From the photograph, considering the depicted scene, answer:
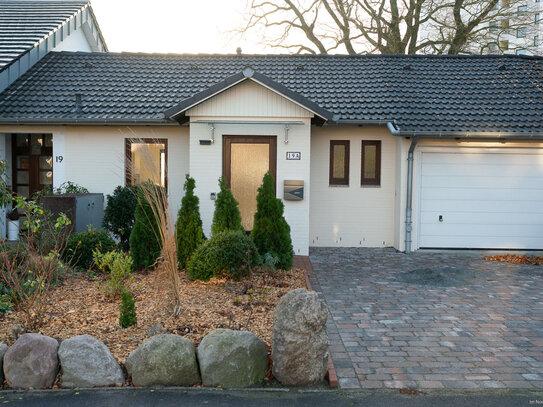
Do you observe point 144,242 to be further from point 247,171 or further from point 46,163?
point 46,163

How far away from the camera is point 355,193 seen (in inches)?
490

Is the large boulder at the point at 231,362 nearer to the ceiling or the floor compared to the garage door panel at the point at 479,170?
nearer to the floor

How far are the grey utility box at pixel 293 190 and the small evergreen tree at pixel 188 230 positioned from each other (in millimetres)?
2593

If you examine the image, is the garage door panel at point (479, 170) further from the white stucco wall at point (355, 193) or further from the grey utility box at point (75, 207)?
the grey utility box at point (75, 207)

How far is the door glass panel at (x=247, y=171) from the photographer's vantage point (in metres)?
11.1

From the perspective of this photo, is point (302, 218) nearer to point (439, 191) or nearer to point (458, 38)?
point (439, 191)

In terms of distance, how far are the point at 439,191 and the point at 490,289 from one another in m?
A: 4.17

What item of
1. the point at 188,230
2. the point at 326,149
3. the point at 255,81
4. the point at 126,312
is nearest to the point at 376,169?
the point at 326,149

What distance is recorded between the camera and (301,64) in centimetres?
1484

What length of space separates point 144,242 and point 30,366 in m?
4.23

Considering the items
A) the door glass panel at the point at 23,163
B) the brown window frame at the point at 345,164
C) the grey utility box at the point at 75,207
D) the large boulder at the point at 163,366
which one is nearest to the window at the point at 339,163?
the brown window frame at the point at 345,164

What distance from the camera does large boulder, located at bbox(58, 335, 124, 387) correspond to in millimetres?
4547

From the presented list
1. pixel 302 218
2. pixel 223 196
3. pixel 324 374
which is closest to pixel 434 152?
pixel 302 218

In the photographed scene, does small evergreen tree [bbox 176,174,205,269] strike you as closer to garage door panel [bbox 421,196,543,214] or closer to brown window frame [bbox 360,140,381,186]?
brown window frame [bbox 360,140,381,186]
